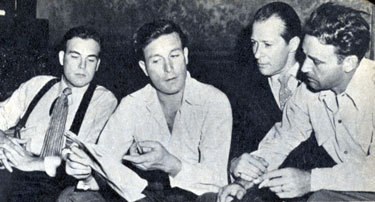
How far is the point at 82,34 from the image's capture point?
360cm

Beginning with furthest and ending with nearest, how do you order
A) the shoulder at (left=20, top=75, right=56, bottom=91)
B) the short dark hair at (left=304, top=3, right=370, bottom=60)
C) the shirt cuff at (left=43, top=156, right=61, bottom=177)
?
the shoulder at (left=20, top=75, right=56, bottom=91) < the shirt cuff at (left=43, top=156, right=61, bottom=177) < the short dark hair at (left=304, top=3, right=370, bottom=60)

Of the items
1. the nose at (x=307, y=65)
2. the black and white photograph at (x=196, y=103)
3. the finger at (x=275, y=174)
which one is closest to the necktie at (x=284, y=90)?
the black and white photograph at (x=196, y=103)

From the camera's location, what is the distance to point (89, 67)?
3580 mm

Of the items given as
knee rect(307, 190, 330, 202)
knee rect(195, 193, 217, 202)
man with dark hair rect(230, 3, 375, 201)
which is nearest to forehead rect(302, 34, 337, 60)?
man with dark hair rect(230, 3, 375, 201)

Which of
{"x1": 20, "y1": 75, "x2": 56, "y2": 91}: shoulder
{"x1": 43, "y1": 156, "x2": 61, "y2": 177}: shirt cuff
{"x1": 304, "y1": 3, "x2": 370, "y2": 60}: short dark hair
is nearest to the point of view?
{"x1": 304, "y1": 3, "x2": 370, "y2": 60}: short dark hair

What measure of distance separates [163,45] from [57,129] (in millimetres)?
905

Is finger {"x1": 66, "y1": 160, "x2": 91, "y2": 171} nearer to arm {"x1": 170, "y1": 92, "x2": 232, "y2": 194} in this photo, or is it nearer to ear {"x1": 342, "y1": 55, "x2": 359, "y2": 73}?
arm {"x1": 170, "y1": 92, "x2": 232, "y2": 194}

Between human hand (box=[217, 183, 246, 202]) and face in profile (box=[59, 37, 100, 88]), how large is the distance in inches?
45.4

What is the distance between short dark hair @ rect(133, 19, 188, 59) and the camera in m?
3.53

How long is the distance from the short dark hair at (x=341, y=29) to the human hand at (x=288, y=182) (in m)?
0.81

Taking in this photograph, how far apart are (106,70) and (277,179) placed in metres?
1.34

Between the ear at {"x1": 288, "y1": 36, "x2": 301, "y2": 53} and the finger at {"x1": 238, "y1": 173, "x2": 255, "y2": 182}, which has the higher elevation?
the ear at {"x1": 288, "y1": 36, "x2": 301, "y2": 53}

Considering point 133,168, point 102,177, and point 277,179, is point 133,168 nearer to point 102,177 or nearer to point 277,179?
point 102,177

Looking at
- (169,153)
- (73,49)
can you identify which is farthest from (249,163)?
(73,49)
